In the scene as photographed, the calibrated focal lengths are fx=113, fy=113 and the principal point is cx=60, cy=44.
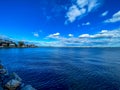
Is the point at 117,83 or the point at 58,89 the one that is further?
the point at 117,83

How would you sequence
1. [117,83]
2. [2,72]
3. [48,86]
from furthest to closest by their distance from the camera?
1. [2,72]
2. [117,83]
3. [48,86]

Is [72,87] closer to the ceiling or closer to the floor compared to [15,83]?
closer to the floor

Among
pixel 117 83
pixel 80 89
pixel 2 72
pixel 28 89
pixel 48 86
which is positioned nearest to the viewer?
pixel 28 89

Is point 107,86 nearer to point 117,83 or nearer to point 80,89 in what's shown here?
point 117,83

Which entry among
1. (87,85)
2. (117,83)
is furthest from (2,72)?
(117,83)

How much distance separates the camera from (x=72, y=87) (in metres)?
22.5

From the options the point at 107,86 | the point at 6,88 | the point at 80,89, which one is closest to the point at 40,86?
the point at 6,88

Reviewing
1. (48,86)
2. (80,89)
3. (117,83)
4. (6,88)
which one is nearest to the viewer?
(6,88)

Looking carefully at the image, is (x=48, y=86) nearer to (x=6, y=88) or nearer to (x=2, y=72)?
(x=6, y=88)

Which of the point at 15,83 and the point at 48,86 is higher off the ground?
the point at 15,83

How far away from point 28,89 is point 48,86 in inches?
219

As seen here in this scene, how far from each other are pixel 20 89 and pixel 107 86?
17295 millimetres

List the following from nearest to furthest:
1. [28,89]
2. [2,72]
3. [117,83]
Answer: [28,89] < [117,83] < [2,72]

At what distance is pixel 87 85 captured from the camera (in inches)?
926
